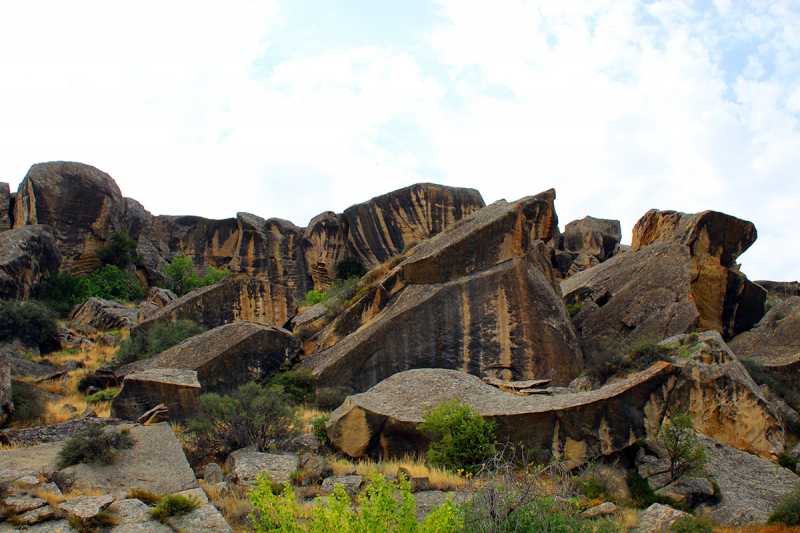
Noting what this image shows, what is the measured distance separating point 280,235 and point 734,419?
33.9 meters

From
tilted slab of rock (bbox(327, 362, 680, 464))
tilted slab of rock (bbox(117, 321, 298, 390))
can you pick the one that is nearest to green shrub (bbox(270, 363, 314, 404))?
tilted slab of rock (bbox(117, 321, 298, 390))

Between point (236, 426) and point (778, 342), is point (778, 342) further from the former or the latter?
point (236, 426)

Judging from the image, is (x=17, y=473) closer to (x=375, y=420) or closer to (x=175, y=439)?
(x=175, y=439)

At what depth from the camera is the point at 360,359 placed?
49.2 feet

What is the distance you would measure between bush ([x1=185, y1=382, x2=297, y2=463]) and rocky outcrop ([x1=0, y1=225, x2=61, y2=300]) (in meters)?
18.2

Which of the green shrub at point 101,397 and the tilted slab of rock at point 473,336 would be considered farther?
the tilted slab of rock at point 473,336

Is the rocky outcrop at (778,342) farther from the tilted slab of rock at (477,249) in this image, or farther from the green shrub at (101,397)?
the green shrub at (101,397)

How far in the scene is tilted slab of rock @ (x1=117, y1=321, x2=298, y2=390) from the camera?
14281 mm

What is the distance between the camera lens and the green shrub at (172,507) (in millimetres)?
6598

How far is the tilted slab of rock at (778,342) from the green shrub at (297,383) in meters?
11.6

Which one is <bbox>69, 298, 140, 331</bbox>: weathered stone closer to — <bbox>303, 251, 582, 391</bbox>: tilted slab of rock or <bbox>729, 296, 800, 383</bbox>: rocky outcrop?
<bbox>303, 251, 582, 391</bbox>: tilted slab of rock

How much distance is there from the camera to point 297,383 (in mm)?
14742

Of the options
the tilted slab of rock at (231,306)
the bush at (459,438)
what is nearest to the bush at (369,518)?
the bush at (459,438)

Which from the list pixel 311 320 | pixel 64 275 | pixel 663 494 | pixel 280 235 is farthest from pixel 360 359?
pixel 280 235
